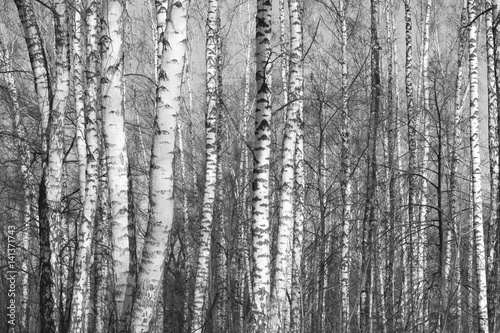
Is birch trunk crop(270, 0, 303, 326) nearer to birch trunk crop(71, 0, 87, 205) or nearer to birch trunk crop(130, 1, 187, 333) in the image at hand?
birch trunk crop(130, 1, 187, 333)

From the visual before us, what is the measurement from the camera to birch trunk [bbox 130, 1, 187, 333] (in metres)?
5.08

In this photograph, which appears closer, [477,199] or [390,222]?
[477,199]

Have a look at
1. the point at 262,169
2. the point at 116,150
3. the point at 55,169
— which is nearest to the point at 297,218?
the point at 262,169

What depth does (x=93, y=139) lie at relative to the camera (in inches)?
308

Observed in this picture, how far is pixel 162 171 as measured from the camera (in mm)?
5160

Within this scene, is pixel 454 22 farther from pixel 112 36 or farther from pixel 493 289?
Answer: pixel 112 36

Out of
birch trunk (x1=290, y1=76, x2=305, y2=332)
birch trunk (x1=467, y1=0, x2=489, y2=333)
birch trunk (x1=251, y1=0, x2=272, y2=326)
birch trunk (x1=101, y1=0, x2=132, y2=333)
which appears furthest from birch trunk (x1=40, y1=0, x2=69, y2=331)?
birch trunk (x1=467, y1=0, x2=489, y2=333)

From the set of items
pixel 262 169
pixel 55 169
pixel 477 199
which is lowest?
pixel 262 169

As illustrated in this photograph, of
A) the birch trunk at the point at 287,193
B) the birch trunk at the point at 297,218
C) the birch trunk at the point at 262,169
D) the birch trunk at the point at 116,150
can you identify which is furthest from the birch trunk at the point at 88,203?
the birch trunk at the point at 297,218

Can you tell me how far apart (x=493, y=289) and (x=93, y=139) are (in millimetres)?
6578

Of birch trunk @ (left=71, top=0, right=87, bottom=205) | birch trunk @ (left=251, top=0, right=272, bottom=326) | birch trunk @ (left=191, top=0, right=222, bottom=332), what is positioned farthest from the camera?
birch trunk @ (left=191, top=0, right=222, bottom=332)

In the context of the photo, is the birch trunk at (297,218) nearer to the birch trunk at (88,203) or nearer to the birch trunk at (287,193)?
the birch trunk at (287,193)

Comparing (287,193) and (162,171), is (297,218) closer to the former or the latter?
(287,193)

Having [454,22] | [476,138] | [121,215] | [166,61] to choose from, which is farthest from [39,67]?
[454,22]
